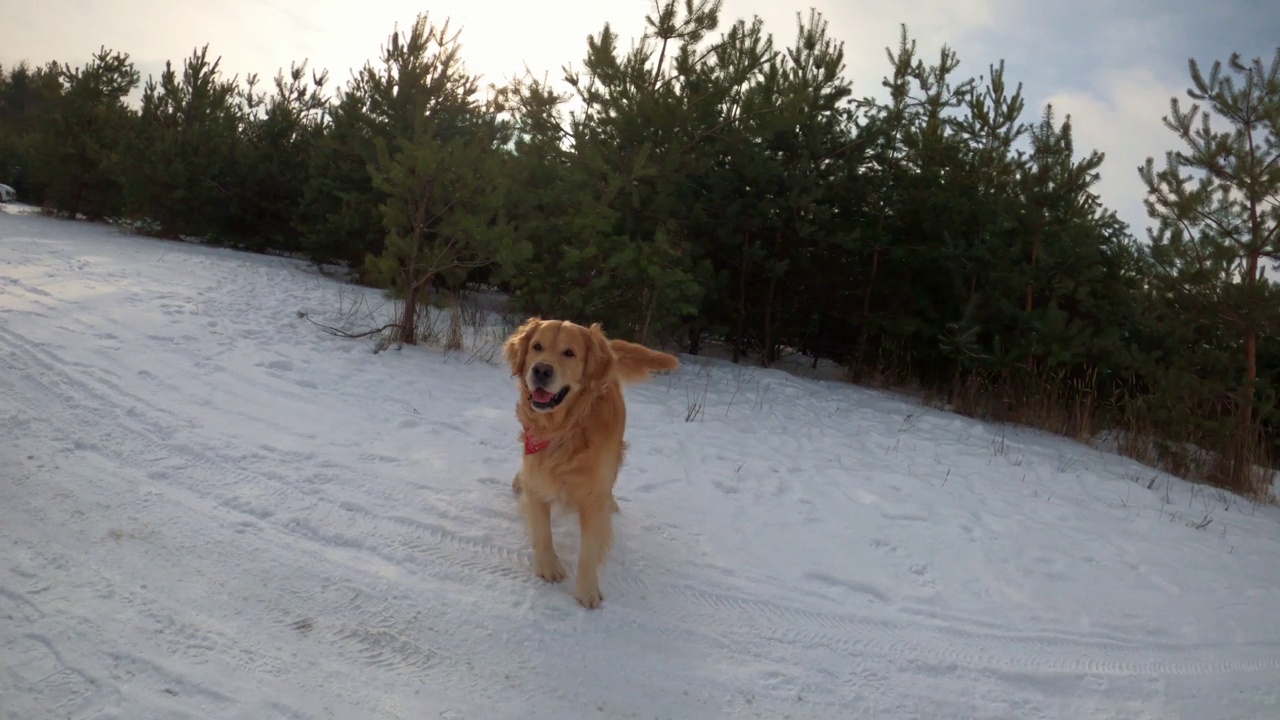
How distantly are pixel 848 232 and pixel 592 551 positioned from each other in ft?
24.9

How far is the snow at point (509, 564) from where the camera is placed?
275 centimetres

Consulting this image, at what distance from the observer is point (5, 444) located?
4.04m

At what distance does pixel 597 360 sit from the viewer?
3.93m

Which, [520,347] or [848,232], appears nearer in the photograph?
[520,347]

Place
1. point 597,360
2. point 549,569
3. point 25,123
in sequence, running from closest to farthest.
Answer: point 549,569, point 597,360, point 25,123

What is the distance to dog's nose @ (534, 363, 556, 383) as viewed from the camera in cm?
364

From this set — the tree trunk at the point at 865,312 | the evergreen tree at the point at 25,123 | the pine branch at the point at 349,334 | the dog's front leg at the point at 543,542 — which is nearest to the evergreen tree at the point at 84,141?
the evergreen tree at the point at 25,123

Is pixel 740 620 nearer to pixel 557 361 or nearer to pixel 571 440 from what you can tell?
pixel 571 440

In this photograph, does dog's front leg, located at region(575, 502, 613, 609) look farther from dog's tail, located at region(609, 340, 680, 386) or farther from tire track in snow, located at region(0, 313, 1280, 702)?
dog's tail, located at region(609, 340, 680, 386)

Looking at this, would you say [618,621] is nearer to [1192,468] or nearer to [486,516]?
[486,516]

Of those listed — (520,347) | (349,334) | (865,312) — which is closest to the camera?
(520,347)

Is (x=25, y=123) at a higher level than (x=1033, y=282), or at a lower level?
higher

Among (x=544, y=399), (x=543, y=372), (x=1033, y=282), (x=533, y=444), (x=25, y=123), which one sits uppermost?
(x=25, y=123)

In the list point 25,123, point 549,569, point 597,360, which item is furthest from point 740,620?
point 25,123
